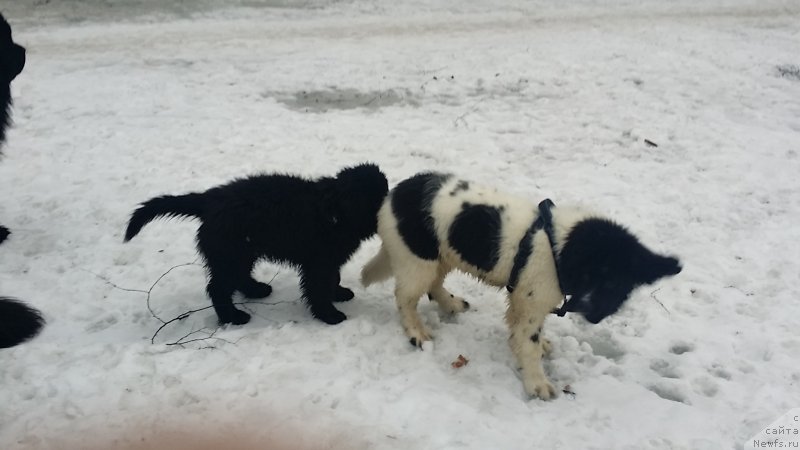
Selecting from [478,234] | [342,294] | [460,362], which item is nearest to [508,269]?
[478,234]

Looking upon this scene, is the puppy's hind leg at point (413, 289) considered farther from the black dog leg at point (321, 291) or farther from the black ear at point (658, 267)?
the black ear at point (658, 267)

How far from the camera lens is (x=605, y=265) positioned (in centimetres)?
365

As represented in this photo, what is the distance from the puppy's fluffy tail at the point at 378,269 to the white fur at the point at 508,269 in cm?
20

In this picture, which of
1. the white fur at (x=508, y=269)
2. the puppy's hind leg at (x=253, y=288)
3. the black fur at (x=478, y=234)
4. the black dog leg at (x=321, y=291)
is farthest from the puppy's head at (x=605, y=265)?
the puppy's hind leg at (x=253, y=288)

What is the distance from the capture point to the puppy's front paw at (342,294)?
4965mm

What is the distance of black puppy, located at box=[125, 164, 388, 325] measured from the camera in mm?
4281

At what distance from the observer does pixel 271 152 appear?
7.66 meters

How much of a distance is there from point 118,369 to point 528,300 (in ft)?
9.47

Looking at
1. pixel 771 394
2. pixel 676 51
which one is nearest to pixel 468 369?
pixel 771 394

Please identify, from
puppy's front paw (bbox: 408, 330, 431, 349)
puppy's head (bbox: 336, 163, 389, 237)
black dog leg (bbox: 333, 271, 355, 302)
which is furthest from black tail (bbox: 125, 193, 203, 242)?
puppy's front paw (bbox: 408, 330, 431, 349)

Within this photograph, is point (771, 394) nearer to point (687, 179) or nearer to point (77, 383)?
point (687, 179)

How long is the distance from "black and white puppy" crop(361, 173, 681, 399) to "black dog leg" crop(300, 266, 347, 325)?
1.72 ft

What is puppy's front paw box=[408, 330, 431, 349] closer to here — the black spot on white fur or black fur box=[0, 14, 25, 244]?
the black spot on white fur

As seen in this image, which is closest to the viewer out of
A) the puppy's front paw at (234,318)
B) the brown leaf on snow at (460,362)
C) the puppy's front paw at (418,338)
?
the brown leaf on snow at (460,362)
